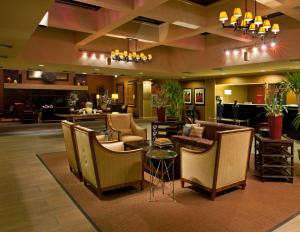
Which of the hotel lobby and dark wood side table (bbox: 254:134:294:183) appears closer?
the hotel lobby

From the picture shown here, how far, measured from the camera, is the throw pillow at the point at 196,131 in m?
5.81

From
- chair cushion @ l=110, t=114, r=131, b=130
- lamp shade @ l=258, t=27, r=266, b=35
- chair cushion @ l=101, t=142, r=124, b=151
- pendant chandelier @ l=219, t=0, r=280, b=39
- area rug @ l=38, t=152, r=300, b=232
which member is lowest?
area rug @ l=38, t=152, r=300, b=232

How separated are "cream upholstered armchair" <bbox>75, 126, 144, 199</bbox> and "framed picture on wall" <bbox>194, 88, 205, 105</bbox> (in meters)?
10.5

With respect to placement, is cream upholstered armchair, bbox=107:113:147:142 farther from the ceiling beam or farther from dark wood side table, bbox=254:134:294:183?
dark wood side table, bbox=254:134:294:183

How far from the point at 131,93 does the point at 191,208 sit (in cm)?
1394

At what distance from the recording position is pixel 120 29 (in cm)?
658

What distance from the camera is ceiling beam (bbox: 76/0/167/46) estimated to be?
4.13m

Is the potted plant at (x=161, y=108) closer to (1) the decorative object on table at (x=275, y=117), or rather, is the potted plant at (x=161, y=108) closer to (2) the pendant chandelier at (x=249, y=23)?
(2) the pendant chandelier at (x=249, y=23)

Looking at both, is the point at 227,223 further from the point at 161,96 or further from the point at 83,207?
the point at 161,96

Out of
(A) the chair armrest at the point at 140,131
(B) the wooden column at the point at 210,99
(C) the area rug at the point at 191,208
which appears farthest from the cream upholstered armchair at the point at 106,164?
(B) the wooden column at the point at 210,99

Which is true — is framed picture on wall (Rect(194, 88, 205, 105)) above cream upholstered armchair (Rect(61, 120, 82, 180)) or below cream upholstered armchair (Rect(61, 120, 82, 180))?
above

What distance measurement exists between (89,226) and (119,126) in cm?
383

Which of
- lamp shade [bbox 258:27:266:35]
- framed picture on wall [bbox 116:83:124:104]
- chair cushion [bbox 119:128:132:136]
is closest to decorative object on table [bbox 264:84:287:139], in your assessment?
lamp shade [bbox 258:27:266:35]

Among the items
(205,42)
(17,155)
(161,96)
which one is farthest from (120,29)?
(17,155)
